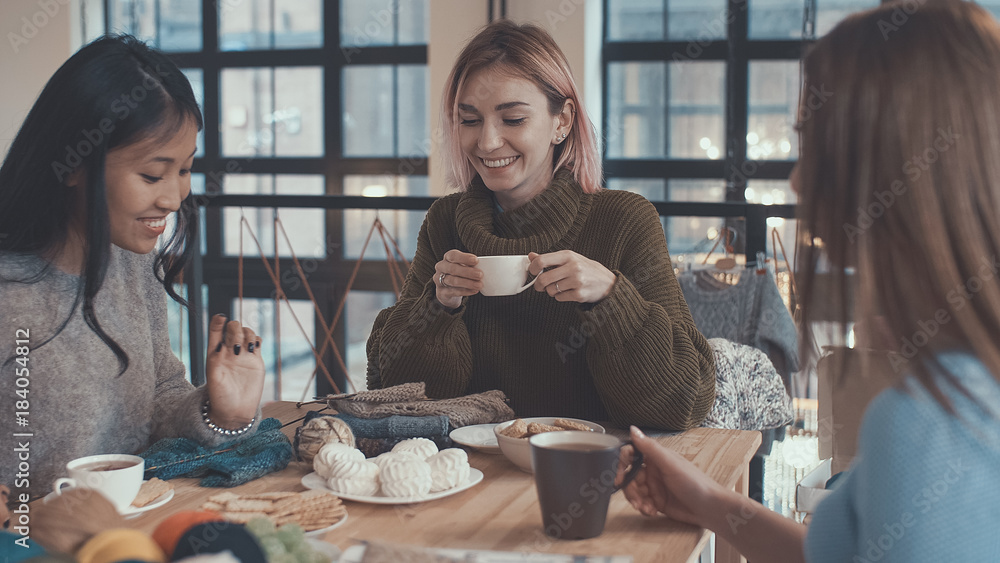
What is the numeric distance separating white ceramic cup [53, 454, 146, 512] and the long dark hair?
0.93 feet

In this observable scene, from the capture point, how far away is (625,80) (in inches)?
187

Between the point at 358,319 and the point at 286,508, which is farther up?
the point at 286,508

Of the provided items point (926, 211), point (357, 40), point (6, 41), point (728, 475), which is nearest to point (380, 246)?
point (357, 40)

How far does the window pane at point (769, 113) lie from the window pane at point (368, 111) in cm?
209

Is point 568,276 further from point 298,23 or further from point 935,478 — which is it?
point 298,23

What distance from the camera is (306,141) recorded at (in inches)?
204

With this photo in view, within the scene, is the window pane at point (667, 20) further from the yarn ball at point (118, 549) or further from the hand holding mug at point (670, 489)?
the yarn ball at point (118, 549)

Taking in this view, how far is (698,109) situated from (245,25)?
2851mm

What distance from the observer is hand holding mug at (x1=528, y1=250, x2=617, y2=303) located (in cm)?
123

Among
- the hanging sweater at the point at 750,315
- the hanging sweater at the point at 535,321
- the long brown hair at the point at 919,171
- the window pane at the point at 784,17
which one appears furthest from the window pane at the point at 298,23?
the long brown hair at the point at 919,171

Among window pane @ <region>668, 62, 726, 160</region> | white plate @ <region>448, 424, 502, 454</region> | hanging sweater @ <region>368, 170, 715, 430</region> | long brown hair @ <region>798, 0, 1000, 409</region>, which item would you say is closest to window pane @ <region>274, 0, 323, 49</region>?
window pane @ <region>668, 62, 726, 160</region>

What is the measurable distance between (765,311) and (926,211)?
1984mm

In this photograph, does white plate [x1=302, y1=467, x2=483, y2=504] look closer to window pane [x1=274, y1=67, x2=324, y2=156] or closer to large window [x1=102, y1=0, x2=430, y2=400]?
large window [x1=102, y1=0, x2=430, y2=400]

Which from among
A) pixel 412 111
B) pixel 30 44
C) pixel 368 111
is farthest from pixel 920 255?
pixel 30 44
